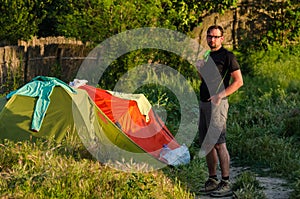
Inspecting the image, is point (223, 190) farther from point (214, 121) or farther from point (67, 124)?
point (67, 124)

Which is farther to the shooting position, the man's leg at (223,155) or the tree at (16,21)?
the tree at (16,21)

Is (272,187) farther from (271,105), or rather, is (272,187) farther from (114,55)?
(114,55)

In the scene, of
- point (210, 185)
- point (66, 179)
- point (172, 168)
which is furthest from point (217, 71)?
point (66, 179)

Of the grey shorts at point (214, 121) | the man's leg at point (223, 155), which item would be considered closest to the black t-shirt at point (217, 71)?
the grey shorts at point (214, 121)

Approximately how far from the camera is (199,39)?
14.7 metres

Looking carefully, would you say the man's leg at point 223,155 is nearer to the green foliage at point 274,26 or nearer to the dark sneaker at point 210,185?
the dark sneaker at point 210,185

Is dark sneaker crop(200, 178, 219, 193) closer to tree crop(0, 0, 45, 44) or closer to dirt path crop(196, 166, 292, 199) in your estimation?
dirt path crop(196, 166, 292, 199)

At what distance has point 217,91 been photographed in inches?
263

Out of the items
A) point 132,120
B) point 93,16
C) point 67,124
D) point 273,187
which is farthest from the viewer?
point 93,16

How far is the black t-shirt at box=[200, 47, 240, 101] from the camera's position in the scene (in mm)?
6641

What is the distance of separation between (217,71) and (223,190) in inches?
50.5

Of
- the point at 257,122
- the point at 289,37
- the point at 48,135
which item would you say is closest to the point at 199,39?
the point at 289,37

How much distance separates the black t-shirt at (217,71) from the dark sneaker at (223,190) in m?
0.94

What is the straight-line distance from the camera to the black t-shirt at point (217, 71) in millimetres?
6641
